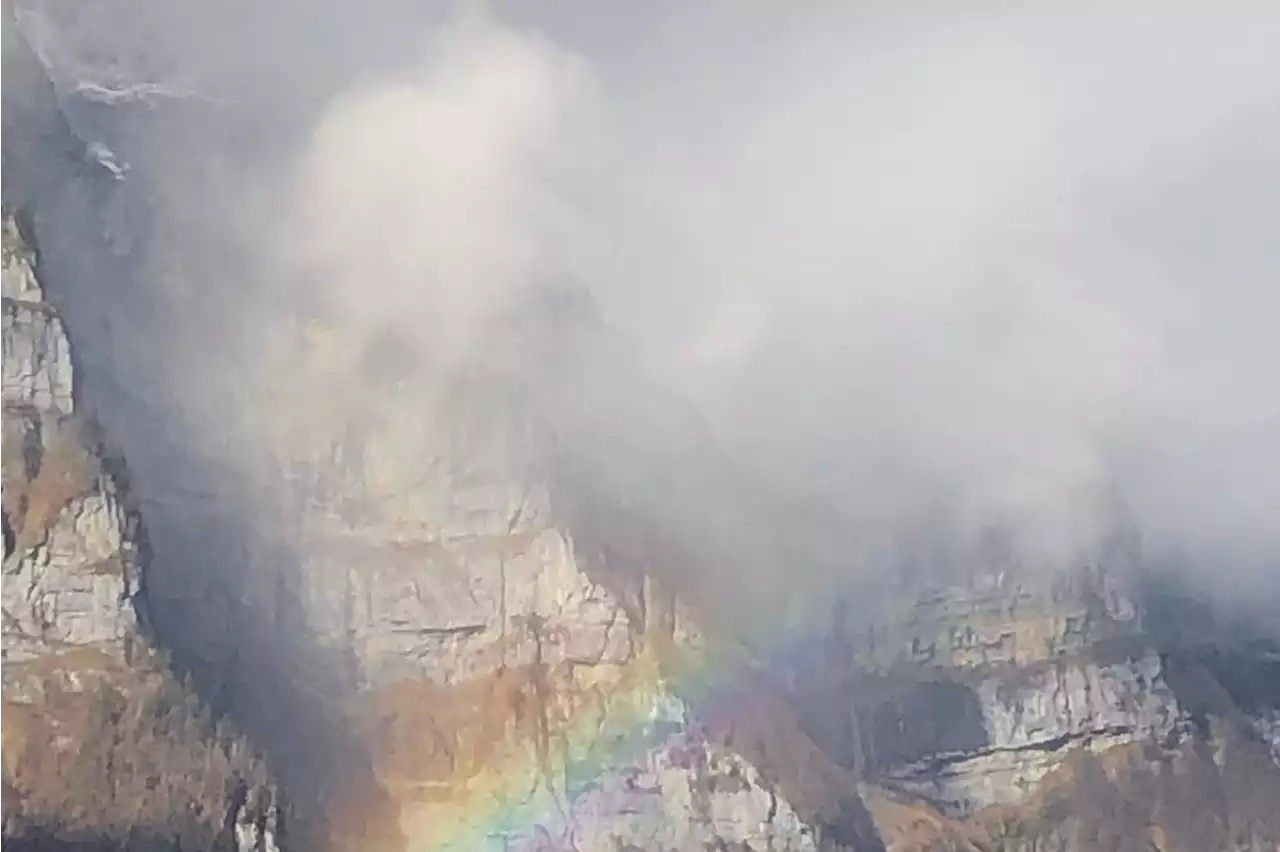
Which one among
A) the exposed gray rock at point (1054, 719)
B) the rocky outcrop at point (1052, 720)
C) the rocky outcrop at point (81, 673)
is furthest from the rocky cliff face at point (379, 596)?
the exposed gray rock at point (1054, 719)

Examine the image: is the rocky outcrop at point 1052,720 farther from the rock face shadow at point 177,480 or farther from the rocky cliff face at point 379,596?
the rock face shadow at point 177,480

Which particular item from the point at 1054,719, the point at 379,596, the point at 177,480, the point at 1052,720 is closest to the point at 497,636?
the point at 379,596

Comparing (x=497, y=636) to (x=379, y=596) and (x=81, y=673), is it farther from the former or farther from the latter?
(x=81, y=673)

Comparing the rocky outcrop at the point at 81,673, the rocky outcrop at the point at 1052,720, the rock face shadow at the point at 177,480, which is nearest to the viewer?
the rocky outcrop at the point at 81,673

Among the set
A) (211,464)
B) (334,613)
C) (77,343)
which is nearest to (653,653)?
(334,613)

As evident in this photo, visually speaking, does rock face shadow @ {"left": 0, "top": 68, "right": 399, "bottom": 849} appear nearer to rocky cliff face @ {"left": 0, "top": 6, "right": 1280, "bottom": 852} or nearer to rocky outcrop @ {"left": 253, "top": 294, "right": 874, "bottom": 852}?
rocky cliff face @ {"left": 0, "top": 6, "right": 1280, "bottom": 852}

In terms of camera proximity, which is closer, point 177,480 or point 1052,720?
point 177,480

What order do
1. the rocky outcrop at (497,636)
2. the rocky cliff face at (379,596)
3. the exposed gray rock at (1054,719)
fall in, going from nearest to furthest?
the rocky cliff face at (379,596) → the rocky outcrop at (497,636) → the exposed gray rock at (1054,719)

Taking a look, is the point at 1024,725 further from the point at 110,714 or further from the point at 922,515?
the point at 110,714
